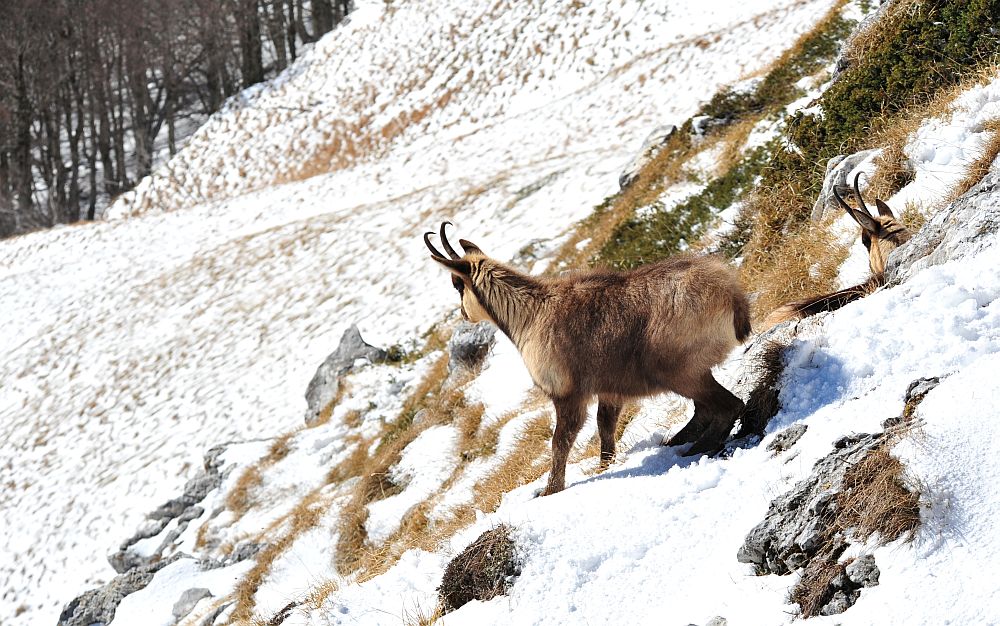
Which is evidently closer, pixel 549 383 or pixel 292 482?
pixel 549 383

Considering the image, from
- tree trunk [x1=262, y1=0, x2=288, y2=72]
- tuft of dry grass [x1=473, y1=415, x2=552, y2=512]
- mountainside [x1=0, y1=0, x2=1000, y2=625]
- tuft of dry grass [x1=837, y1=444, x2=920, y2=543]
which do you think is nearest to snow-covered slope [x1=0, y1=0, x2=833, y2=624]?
mountainside [x1=0, y1=0, x2=1000, y2=625]

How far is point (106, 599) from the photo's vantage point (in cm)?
1041

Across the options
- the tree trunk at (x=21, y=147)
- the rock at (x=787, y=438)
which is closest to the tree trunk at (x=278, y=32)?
the tree trunk at (x=21, y=147)

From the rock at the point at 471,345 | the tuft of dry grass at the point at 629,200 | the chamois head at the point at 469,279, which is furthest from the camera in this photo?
the tuft of dry grass at the point at 629,200

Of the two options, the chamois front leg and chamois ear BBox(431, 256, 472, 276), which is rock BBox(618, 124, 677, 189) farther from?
the chamois front leg

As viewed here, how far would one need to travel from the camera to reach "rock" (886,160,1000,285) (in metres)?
4.59

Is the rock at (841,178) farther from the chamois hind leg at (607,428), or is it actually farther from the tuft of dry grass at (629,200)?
the tuft of dry grass at (629,200)

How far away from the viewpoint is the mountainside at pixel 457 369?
4113mm

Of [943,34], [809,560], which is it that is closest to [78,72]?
[943,34]

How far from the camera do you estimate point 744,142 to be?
11164 mm

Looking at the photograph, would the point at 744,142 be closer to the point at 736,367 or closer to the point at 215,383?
the point at 736,367

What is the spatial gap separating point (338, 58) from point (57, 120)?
15.7 meters

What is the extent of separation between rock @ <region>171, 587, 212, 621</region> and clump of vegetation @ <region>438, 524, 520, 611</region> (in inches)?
218

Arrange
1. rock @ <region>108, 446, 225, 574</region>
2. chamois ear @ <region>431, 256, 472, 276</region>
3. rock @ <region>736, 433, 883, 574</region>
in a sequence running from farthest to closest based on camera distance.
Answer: rock @ <region>108, 446, 225, 574</region> → chamois ear @ <region>431, 256, 472, 276</region> → rock @ <region>736, 433, 883, 574</region>
